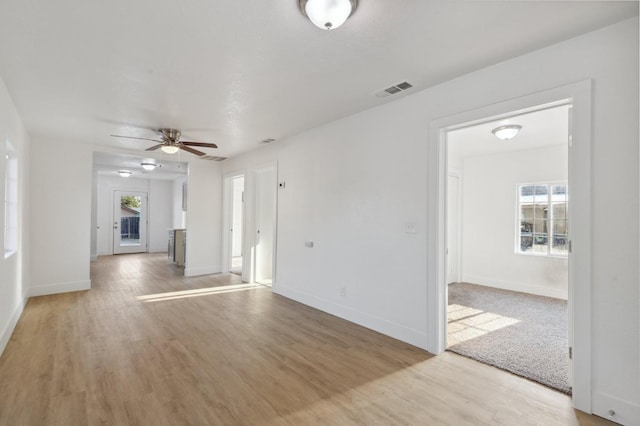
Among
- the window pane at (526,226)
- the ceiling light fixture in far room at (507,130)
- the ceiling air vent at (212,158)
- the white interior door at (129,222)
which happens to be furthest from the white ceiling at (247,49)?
the white interior door at (129,222)

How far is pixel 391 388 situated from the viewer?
232cm

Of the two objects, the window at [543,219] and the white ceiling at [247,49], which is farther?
the window at [543,219]

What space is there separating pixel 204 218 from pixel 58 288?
268 centimetres

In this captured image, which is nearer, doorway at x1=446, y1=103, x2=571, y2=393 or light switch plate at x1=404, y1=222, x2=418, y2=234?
light switch plate at x1=404, y1=222, x2=418, y2=234

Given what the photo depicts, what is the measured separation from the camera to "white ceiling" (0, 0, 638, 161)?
188 cm

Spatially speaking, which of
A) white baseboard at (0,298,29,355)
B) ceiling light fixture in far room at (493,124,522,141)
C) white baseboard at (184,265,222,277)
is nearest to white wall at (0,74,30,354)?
white baseboard at (0,298,29,355)

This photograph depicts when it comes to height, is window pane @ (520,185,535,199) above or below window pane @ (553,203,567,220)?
above

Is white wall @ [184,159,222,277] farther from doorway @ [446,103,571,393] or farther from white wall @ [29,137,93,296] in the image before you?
doorway @ [446,103,571,393]

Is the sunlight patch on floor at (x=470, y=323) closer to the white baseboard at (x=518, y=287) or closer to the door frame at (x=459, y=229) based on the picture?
the white baseboard at (x=518, y=287)

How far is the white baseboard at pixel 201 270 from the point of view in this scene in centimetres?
650

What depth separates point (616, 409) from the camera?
6.44 ft

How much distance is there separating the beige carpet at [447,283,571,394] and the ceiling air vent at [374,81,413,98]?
2.57 m

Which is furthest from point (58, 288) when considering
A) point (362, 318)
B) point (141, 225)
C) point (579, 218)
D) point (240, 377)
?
point (579, 218)

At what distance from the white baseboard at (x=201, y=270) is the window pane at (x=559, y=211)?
6563 millimetres
